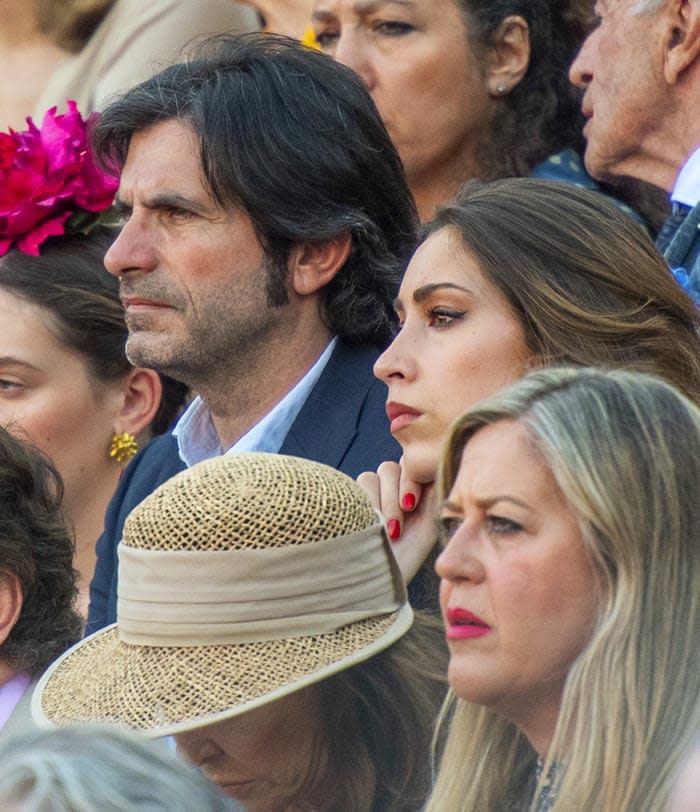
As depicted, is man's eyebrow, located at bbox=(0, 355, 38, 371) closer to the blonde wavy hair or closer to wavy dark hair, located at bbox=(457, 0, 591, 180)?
wavy dark hair, located at bbox=(457, 0, 591, 180)

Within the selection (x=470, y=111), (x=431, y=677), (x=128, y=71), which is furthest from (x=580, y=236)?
(x=128, y=71)

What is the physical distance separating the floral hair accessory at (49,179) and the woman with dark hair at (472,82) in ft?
2.35

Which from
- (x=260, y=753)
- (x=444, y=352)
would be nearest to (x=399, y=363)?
(x=444, y=352)

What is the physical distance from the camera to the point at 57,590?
3541mm

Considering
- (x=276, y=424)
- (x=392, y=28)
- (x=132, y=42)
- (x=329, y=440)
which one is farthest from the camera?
(x=132, y=42)

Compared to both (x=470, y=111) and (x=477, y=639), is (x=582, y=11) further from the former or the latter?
(x=477, y=639)

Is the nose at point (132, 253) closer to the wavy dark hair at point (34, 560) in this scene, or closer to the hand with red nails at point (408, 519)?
the wavy dark hair at point (34, 560)

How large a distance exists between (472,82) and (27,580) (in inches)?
76.5

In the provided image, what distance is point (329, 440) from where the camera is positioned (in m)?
3.79

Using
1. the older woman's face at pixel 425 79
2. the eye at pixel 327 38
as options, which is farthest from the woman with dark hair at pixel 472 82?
the eye at pixel 327 38

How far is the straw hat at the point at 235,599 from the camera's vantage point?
2691 mm

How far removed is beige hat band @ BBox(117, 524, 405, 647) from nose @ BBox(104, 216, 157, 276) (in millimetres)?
1310

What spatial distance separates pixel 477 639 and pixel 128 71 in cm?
358

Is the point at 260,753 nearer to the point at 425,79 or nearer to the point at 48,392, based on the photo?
the point at 48,392
